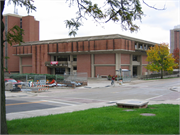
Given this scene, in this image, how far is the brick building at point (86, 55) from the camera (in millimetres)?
49844

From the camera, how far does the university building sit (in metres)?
49.8

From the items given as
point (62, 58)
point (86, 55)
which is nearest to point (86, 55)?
point (86, 55)

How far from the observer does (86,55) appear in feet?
181

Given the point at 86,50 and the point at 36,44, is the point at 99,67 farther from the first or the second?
the point at 36,44

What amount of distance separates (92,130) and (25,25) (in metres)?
77.8

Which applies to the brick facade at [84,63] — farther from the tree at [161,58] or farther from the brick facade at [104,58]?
the tree at [161,58]

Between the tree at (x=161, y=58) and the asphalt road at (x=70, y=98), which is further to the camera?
the tree at (x=161, y=58)

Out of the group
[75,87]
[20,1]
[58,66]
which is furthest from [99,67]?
[20,1]

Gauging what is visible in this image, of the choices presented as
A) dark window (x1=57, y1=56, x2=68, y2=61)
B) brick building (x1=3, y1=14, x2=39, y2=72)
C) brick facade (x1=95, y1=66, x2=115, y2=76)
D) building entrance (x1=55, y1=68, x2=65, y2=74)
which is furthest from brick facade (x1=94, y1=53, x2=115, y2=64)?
brick building (x1=3, y1=14, x2=39, y2=72)

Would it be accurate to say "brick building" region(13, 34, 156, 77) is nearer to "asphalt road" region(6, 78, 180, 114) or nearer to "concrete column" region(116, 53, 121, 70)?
"concrete column" region(116, 53, 121, 70)

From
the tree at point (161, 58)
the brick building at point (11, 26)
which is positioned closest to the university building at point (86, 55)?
the tree at point (161, 58)

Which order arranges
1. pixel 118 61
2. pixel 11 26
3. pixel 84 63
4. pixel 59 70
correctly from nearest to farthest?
pixel 118 61
pixel 84 63
pixel 59 70
pixel 11 26

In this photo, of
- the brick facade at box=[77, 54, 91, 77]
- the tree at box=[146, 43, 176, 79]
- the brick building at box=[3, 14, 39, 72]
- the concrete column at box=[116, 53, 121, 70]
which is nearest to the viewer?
the concrete column at box=[116, 53, 121, 70]

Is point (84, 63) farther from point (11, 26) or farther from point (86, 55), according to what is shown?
point (11, 26)
